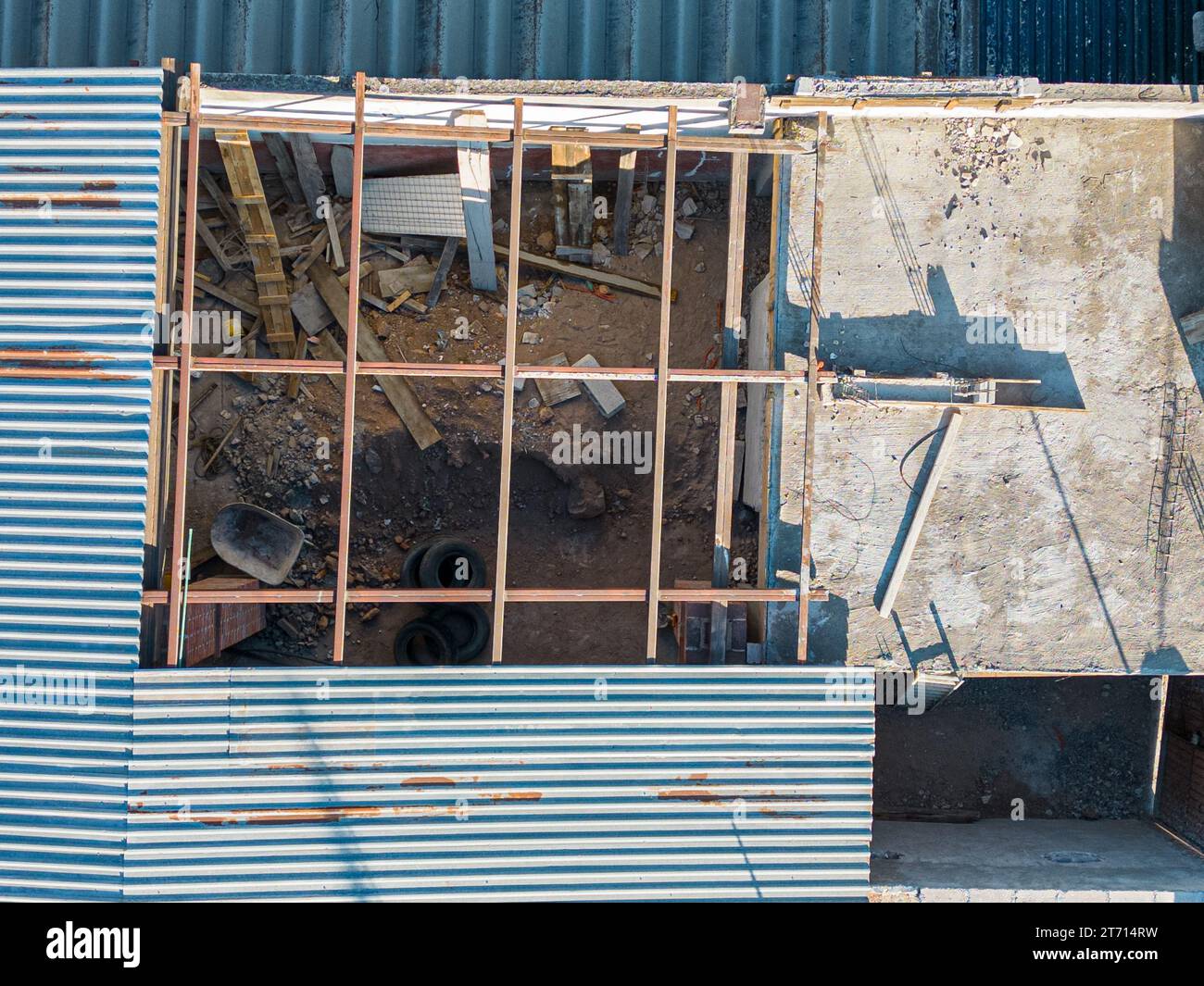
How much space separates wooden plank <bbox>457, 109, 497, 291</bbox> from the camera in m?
10.4

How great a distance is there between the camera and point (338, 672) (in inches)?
348

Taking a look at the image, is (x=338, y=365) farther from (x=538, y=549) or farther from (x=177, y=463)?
(x=538, y=549)

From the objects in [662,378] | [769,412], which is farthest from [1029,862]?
[662,378]

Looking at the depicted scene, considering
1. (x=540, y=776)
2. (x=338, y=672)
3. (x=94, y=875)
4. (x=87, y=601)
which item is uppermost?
(x=87, y=601)

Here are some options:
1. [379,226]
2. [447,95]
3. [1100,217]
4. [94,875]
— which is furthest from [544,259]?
[94,875]

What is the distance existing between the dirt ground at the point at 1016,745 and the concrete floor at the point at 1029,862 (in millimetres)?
452

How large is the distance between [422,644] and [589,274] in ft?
18.8

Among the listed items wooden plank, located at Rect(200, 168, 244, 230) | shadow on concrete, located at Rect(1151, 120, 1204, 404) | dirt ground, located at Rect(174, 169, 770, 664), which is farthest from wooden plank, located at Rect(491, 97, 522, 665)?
shadow on concrete, located at Rect(1151, 120, 1204, 404)

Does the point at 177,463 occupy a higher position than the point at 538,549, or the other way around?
the point at 177,463

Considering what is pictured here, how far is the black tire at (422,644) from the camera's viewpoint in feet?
38.1

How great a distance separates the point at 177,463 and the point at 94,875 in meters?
4.28

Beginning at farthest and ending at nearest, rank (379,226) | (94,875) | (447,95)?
(379,226) → (447,95) → (94,875)

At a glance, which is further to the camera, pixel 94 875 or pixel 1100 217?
pixel 1100 217
